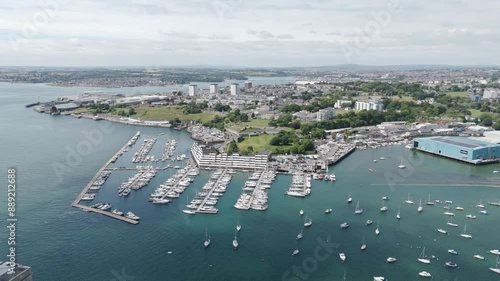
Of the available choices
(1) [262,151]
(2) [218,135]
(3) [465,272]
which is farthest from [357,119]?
(3) [465,272]

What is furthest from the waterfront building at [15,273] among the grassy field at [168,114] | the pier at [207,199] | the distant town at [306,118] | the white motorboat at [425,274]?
the grassy field at [168,114]

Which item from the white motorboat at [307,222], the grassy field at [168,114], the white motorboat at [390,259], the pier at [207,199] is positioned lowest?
the white motorboat at [390,259]

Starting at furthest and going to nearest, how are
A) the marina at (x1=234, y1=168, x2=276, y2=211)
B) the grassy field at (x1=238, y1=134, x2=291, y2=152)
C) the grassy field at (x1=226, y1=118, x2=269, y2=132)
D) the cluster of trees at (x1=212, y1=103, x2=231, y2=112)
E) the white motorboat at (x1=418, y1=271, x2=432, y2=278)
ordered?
the cluster of trees at (x1=212, y1=103, x2=231, y2=112)
the grassy field at (x1=226, y1=118, x2=269, y2=132)
the grassy field at (x1=238, y1=134, x2=291, y2=152)
the marina at (x1=234, y1=168, x2=276, y2=211)
the white motorboat at (x1=418, y1=271, x2=432, y2=278)

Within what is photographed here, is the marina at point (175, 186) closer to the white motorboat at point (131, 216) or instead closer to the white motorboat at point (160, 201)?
the white motorboat at point (160, 201)

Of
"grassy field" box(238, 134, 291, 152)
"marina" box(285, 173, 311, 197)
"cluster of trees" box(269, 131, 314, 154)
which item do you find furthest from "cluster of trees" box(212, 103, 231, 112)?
"marina" box(285, 173, 311, 197)

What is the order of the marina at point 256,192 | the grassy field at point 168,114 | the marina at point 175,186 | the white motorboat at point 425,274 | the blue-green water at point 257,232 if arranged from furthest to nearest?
1. the grassy field at point 168,114
2. the marina at point 175,186
3. the marina at point 256,192
4. the blue-green water at point 257,232
5. the white motorboat at point 425,274

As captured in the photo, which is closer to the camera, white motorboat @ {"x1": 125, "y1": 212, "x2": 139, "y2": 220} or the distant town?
white motorboat @ {"x1": 125, "y1": 212, "x2": 139, "y2": 220}

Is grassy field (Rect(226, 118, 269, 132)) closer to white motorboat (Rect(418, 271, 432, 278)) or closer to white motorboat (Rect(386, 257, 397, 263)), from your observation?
white motorboat (Rect(386, 257, 397, 263))
